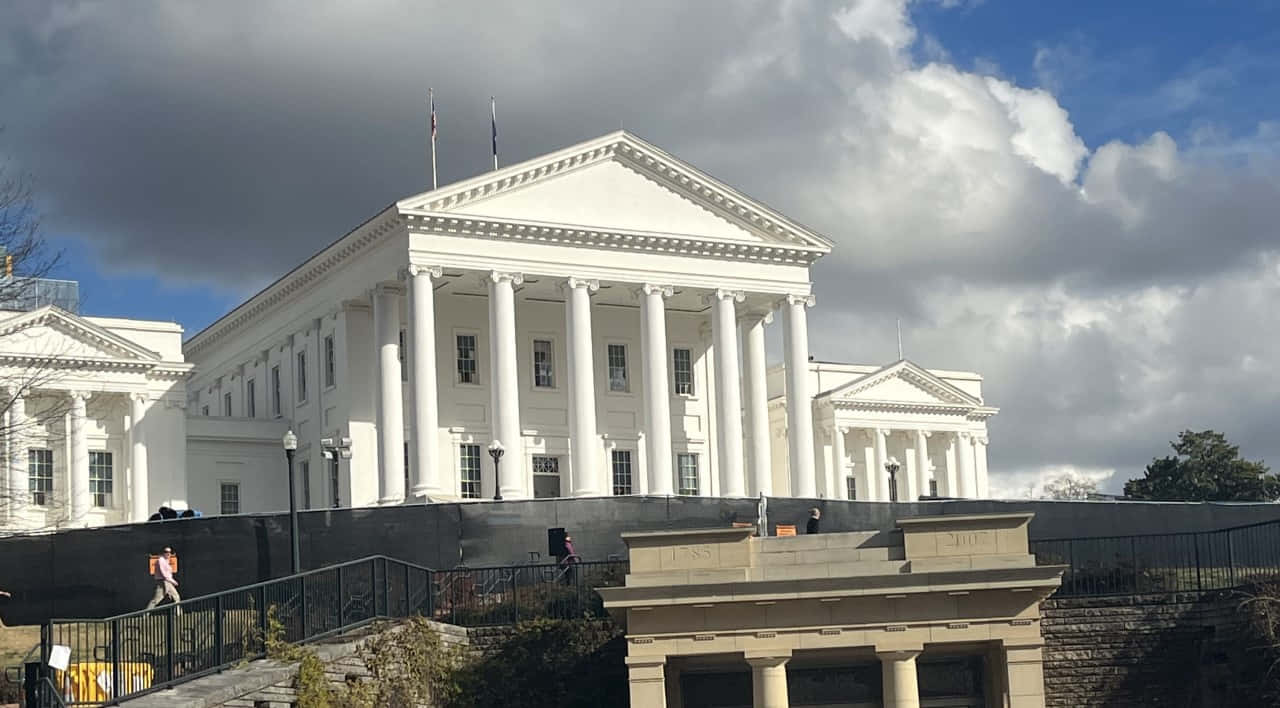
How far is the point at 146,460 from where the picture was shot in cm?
7081

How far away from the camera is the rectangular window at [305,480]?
72.6 metres

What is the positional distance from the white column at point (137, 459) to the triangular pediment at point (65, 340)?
5.82 ft

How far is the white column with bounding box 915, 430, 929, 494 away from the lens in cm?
9381

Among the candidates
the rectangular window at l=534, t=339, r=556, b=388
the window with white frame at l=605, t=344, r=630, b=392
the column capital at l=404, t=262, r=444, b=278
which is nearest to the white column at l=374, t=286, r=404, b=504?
the column capital at l=404, t=262, r=444, b=278

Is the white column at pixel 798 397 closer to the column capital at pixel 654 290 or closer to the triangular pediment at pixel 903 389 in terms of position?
the column capital at pixel 654 290

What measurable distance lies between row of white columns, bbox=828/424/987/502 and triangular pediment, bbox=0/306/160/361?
3464cm

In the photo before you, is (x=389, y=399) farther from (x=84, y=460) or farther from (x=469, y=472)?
(x=84, y=460)

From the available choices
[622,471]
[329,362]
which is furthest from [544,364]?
[329,362]

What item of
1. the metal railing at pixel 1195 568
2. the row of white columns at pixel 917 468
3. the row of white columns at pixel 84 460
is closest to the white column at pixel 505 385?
the row of white columns at pixel 84 460

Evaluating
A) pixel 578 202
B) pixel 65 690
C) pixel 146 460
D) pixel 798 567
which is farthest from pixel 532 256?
pixel 65 690

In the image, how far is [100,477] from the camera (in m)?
71.1

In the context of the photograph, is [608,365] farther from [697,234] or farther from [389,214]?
[389,214]

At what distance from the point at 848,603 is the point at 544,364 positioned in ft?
132

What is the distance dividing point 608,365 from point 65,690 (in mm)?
47784
